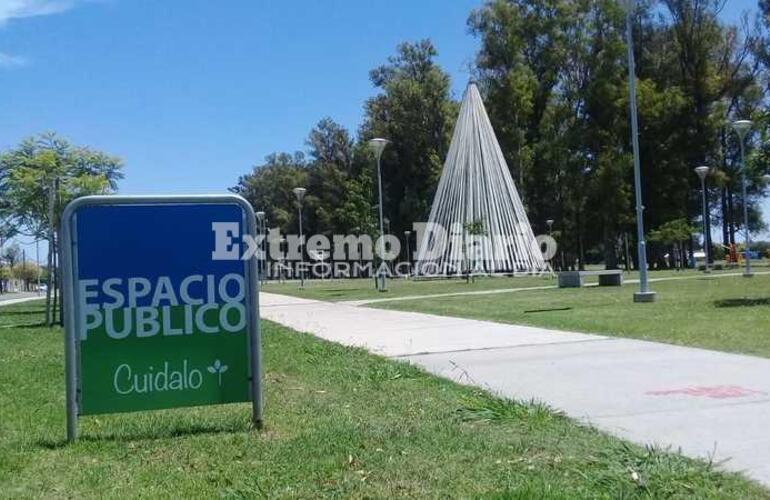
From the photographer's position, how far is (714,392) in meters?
7.15

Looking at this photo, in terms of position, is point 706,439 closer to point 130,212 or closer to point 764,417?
point 764,417

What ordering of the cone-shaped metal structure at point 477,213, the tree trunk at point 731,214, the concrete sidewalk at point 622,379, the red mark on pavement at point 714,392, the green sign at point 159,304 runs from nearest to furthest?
1. the concrete sidewalk at point 622,379
2. the green sign at point 159,304
3. the red mark on pavement at point 714,392
4. the cone-shaped metal structure at point 477,213
5. the tree trunk at point 731,214

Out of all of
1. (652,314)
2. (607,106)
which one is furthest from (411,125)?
(652,314)

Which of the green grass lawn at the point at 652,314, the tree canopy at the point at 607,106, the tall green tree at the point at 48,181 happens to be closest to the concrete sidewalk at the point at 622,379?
the green grass lawn at the point at 652,314

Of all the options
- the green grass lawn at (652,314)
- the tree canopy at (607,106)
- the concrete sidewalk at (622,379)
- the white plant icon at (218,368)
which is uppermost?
the tree canopy at (607,106)

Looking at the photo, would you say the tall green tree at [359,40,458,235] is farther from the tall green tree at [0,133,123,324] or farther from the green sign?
the green sign

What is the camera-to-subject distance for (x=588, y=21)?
5897 cm

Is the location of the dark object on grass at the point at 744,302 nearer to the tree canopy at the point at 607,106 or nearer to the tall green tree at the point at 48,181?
the tall green tree at the point at 48,181

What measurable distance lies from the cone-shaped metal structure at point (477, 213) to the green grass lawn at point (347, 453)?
1443 inches

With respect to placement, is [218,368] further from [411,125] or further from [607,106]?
[411,125]

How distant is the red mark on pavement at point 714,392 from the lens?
6973 millimetres

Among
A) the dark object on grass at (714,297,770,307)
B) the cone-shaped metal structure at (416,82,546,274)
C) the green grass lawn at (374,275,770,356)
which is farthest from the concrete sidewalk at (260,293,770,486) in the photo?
the cone-shaped metal structure at (416,82,546,274)

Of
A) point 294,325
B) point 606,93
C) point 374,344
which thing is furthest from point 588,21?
point 374,344

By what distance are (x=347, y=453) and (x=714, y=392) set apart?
3.65 meters
